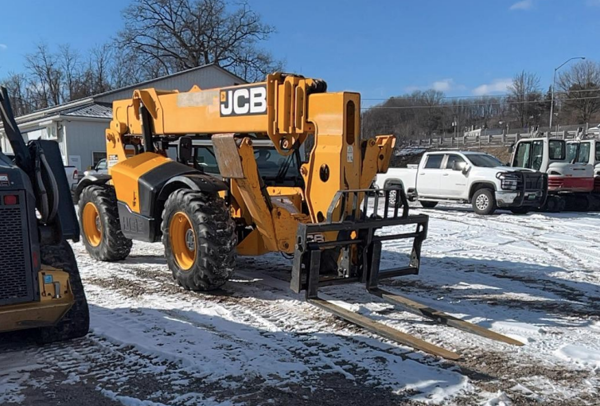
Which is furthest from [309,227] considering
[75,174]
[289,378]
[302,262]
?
[75,174]

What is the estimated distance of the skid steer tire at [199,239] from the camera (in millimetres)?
6156

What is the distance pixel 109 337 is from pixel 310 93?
3185 mm

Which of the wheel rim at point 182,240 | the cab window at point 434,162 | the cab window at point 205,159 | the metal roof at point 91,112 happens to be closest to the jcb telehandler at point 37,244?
the wheel rim at point 182,240

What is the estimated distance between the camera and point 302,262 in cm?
512

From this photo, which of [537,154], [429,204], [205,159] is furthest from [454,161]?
[205,159]

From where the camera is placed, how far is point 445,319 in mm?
5285

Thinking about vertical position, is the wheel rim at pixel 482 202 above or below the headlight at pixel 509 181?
below

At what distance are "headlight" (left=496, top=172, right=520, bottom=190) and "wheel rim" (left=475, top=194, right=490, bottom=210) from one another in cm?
63

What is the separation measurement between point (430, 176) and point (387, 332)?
12935 millimetres

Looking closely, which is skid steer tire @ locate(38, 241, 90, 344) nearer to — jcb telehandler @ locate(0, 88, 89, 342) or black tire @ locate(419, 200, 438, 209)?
jcb telehandler @ locate(0, 88, 89, 342)

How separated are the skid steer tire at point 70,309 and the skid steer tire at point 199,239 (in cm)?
163

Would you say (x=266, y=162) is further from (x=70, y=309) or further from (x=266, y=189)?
(x=70, y=309)

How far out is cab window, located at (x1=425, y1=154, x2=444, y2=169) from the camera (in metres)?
17.1

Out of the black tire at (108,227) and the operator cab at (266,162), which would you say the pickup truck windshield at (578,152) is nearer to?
the operator cab at (266,162)
